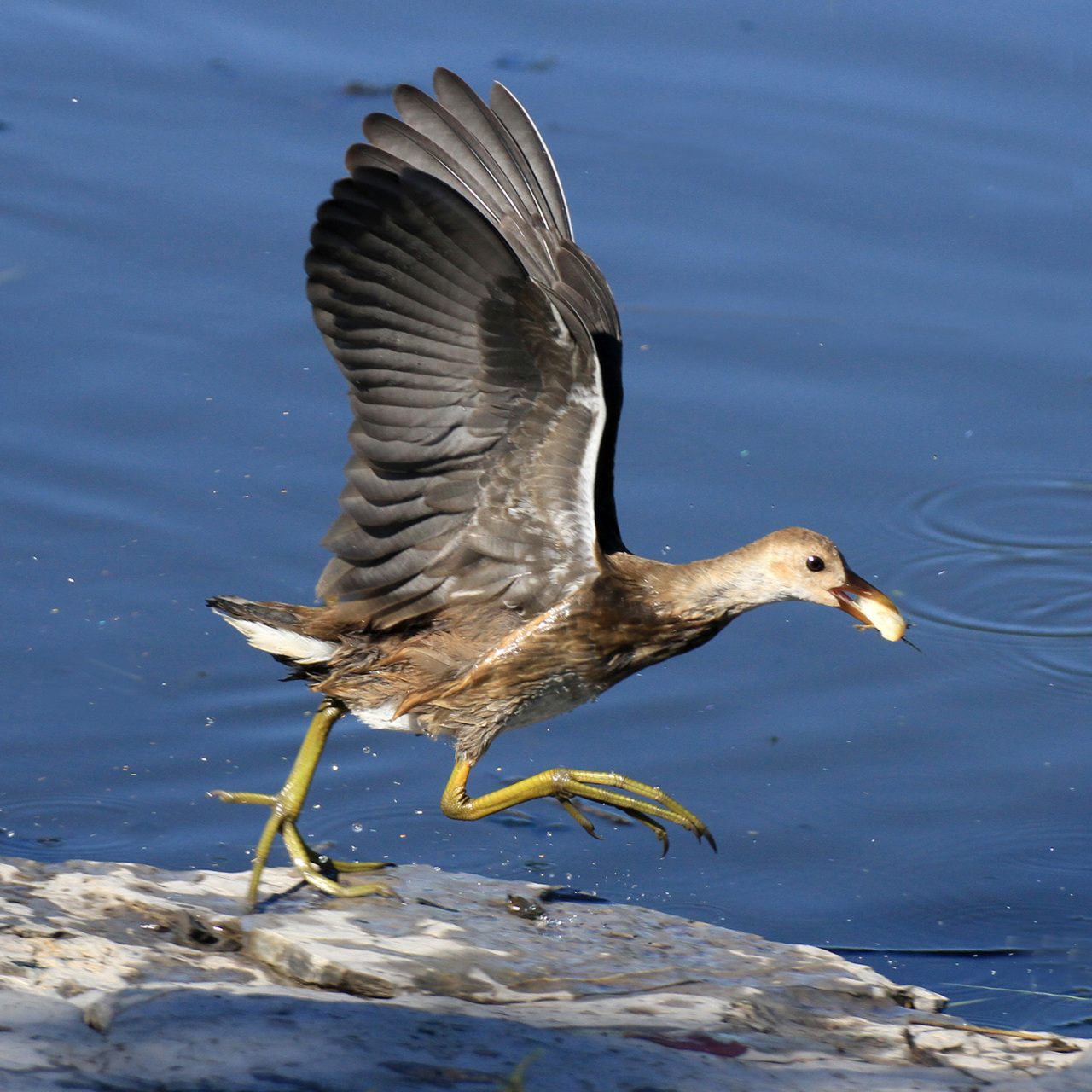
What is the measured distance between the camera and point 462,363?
429cm

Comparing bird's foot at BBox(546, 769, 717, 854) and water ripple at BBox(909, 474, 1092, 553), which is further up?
water ripple at BBox(909, 474, 1092, 553)

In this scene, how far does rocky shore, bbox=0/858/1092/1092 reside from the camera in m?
3.25

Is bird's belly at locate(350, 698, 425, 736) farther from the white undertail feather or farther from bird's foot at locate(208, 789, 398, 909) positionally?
bird's foot at locate(208, 789, 398, 909)

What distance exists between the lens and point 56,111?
873 centimetres

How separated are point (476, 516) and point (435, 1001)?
4.55 ft

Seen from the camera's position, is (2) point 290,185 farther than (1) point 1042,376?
Yes

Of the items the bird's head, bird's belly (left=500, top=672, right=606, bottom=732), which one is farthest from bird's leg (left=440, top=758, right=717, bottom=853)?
the bird's head

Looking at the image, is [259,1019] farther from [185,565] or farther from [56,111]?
[56,111]

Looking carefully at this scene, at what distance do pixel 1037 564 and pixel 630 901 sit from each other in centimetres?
230

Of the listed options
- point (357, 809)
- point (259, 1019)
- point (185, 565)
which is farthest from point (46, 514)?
point (259, 1019)

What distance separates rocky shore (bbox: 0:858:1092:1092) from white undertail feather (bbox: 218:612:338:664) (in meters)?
0.61

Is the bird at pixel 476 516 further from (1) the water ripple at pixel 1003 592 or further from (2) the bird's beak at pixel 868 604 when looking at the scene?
(1) the water ripple at pixel 1003 592

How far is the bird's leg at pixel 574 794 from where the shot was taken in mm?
4758

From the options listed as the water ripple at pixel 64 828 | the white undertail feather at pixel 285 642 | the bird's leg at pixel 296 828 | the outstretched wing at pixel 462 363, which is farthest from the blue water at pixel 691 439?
the outstretched wing at pixel 462 363
